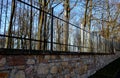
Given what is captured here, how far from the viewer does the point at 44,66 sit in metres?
6.60

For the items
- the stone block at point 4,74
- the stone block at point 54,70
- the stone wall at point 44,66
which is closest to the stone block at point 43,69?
the stone wall at point 44,66

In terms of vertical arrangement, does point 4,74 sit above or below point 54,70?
above

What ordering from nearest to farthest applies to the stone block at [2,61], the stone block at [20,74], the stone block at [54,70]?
the stone block at [2,61], the stone block at [20,74], the stone block at [54,70]

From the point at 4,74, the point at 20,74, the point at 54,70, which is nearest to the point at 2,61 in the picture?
the point at 4,74

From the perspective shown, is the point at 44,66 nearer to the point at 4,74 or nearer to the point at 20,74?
the point at 20,74

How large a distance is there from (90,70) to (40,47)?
5.31 metres

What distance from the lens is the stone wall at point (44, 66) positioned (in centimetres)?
505

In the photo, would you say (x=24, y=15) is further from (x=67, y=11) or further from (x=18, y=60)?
(x=67, y=11)

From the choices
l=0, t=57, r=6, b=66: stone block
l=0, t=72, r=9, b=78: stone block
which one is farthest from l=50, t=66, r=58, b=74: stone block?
l=0, t=57, r=6, b=66: stone block

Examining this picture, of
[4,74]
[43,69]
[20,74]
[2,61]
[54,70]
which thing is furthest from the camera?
[54,70]

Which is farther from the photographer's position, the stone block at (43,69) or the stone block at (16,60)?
the stone block at (43,69)

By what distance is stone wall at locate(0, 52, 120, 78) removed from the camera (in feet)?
16.6

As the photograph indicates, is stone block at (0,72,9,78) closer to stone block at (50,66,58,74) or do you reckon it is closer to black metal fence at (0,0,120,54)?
black metal fence at (0,0,120,54)

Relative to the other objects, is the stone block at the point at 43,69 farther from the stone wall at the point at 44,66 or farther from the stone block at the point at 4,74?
the stone block at the point at 4,74
